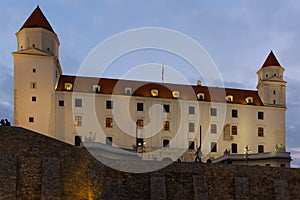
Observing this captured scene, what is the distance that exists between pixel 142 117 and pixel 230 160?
12345 millimetres

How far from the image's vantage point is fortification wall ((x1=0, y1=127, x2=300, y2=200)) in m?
31.9

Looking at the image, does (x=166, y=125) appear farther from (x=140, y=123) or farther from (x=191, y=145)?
(x=191, y=145)

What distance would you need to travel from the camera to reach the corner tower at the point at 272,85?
69.4 metres

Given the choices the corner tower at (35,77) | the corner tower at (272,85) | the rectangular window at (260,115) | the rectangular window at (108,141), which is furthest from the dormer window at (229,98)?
the corner tower at (35,77)

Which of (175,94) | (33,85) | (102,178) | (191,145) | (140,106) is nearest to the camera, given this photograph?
(102,178)

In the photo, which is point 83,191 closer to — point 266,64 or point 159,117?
point 159,117

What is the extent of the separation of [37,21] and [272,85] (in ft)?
109

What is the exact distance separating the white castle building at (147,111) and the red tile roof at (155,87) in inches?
5.0

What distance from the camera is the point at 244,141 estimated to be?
6619 centimetres

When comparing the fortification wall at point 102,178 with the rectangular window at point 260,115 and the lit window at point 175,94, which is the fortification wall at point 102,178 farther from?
the lit window at point 175,94

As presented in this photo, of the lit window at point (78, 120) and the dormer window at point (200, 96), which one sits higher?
the dormer window at point (200, 96)

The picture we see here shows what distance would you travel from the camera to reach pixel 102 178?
3675cm

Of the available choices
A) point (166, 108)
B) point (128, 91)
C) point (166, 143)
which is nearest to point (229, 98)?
point (166, 108)

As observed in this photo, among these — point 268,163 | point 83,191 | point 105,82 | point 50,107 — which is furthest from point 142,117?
point 83,191
